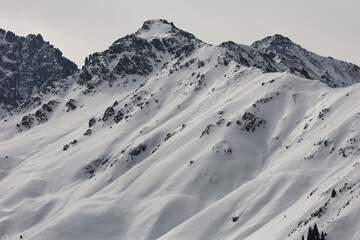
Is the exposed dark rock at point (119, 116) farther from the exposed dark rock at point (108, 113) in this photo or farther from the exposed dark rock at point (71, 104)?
the exposed dark rock at point (71, 104)

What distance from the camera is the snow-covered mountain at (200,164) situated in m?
68.4

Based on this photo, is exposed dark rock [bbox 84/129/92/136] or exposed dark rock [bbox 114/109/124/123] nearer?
exposed dark rock [bbox 114/109/124/123]

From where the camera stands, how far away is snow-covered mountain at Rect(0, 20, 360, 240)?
2692 inches

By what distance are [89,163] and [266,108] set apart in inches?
1929

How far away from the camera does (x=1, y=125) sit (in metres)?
180

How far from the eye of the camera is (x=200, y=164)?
293ft

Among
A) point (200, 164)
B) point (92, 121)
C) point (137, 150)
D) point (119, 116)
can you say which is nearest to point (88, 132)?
point (92, 121)

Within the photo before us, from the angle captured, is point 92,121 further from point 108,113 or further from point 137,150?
point 137,150

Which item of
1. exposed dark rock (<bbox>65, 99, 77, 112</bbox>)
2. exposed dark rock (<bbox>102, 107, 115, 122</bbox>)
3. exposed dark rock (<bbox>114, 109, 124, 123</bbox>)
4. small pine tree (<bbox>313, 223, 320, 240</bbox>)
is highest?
exposed dark rock (<bbox>65, 99, 77, 112</bbox>)

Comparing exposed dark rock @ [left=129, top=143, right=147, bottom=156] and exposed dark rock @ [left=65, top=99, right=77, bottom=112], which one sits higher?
exposed dark rock @ [left=65, top=99, right=77, bottom=112]

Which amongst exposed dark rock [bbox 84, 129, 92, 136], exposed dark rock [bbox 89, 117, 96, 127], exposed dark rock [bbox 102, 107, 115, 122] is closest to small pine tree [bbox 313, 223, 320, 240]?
exposed dark rock [bbox 84, 129, 92, 136]

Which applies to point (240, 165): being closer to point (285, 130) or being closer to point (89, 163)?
point (285, 130)

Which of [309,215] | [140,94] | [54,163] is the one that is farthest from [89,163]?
[309,215]

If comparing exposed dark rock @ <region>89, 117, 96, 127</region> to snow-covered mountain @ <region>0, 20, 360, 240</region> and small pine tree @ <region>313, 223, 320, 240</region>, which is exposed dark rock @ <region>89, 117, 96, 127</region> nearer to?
snow-covered mountain @ <region>0, 20, 360, 240</region>
